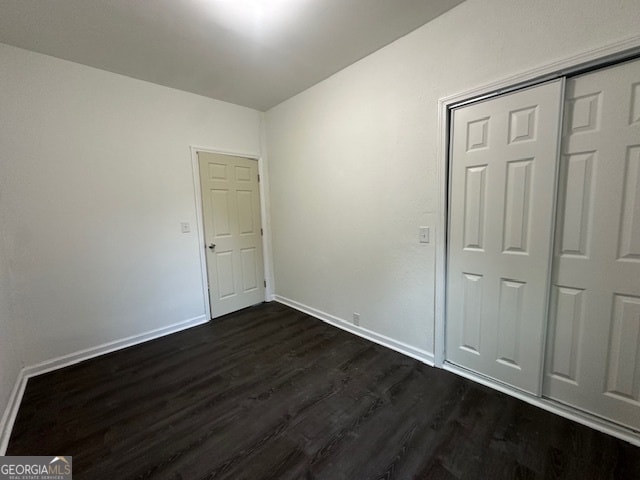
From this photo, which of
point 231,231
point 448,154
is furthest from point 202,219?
point 448,154

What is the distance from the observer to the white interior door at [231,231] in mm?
3180

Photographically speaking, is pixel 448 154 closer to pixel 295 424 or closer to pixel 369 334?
pixel 369 334

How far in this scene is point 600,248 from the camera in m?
1.45

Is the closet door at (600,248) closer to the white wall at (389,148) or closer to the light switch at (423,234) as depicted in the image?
the white wall at (389,148)

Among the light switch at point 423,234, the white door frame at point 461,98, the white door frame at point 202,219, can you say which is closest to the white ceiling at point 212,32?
the white door frame at point 461,98

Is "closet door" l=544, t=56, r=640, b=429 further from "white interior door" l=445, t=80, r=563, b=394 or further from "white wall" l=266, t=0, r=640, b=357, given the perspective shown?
"white wall" l=266, t=0, r=640, b=357

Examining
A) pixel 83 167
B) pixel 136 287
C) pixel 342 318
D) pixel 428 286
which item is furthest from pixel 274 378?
pixel 83 167

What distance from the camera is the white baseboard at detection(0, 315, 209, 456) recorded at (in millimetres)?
1627

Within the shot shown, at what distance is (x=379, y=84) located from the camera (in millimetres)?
2273

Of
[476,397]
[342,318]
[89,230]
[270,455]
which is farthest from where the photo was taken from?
[342,318]

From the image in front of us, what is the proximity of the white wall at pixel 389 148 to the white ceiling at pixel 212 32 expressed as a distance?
9.6 inches

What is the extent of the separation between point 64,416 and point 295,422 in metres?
1.57

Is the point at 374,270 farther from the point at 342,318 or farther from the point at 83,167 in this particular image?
the point at 83,167

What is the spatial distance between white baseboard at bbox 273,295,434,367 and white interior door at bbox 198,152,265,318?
0.66 meters
